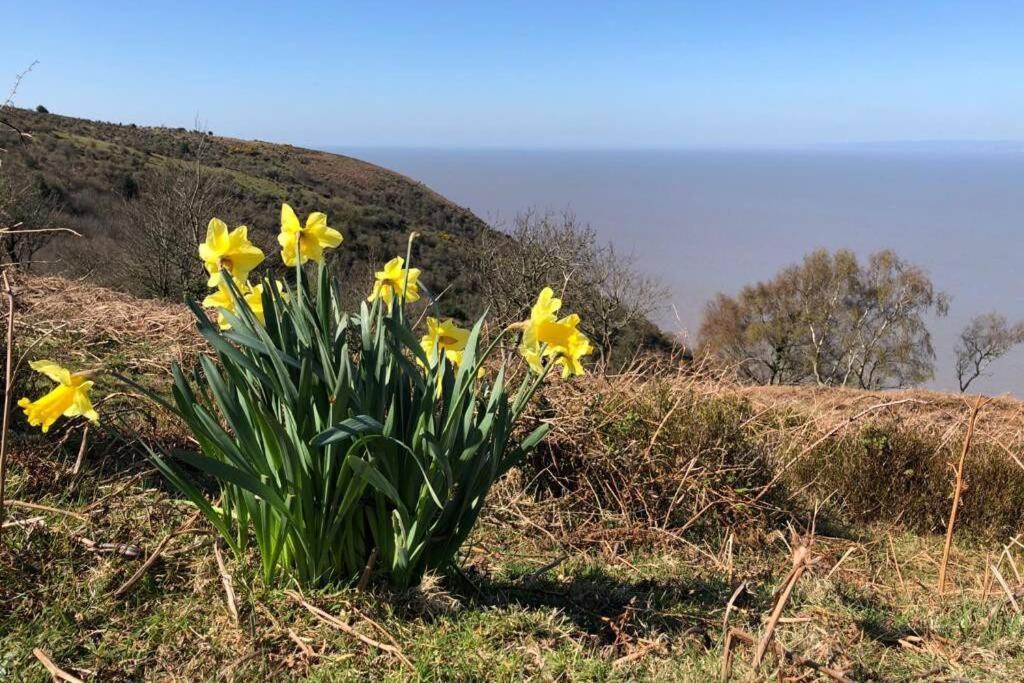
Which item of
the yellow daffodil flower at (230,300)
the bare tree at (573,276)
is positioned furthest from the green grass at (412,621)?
the bare tree at (573,276)

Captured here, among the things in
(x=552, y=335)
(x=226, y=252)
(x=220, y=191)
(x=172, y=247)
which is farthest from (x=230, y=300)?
(x=220, y=191)

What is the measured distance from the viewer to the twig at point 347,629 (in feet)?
6.09

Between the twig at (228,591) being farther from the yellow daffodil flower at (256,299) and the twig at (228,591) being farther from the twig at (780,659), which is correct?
the twig at (780,659)

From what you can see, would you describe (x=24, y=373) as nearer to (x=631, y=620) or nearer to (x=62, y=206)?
(x=631, y=620)

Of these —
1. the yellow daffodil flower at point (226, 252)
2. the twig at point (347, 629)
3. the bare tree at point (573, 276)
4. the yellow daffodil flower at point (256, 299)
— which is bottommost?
the bare tree at point (573, 276)

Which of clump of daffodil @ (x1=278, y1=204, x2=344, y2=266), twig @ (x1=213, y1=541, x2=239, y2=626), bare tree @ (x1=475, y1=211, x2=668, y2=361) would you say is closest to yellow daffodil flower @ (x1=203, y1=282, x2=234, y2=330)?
clump of daffodil @ (x1=278, y1=204, x2=344, y2=266)

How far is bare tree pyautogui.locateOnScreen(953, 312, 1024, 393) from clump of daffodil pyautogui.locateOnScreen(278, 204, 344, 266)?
42.3 m

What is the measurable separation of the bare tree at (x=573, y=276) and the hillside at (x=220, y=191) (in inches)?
54.2

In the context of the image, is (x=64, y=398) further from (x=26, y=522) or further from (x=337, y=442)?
(x=26, y=522)

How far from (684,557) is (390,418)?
2.02m

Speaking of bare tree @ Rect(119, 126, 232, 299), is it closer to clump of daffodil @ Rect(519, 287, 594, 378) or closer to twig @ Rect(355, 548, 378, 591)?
twig @ Rect(355, 548, 378, 591)

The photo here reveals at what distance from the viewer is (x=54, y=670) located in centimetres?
169

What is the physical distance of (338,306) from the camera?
7.28 ft

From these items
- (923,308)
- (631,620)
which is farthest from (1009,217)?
(631,620)
